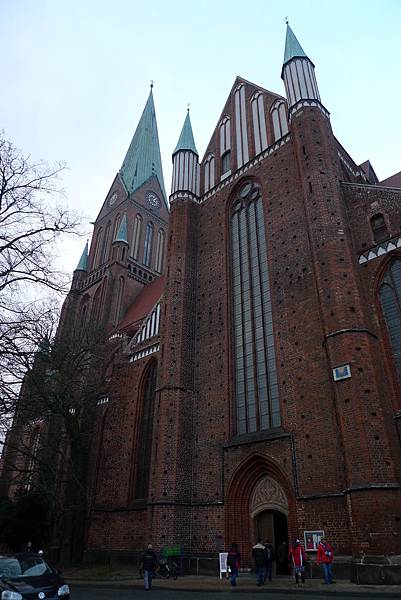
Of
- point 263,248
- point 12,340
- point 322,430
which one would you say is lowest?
point 322,430

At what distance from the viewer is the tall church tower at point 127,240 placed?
32844 mm

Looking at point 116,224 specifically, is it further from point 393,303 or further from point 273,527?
point 273,527

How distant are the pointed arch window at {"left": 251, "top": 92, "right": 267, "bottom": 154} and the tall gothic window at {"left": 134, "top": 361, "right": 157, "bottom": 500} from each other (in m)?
11.6

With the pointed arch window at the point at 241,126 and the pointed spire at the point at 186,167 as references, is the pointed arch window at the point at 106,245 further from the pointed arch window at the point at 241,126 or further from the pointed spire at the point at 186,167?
the pointed arch window at the point at 241,126

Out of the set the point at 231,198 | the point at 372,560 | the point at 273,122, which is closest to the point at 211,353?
the point at 231,198

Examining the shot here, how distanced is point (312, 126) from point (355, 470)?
12916 millimetres

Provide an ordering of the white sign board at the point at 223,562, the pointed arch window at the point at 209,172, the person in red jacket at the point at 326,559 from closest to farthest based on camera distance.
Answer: the person in red jacket at the point at 326,559
the white sign board at the point at 223,562
the pointed arch window at the point at 209,172

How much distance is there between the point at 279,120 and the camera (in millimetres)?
20453

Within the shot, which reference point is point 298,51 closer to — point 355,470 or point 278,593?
point 355,470

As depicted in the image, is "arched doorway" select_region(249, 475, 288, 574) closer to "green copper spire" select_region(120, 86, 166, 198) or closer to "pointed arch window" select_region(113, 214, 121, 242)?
"pointed arch window" select_region(113, 214, 121, 242)

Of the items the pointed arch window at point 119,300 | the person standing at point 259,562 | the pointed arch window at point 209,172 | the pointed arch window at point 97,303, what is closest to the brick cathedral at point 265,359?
the pointed arch window at point 209,172

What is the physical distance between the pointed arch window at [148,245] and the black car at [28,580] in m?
29.4

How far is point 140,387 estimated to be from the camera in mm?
20625

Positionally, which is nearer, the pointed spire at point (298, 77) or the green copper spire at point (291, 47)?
the pointed spire at point (298, 77)
